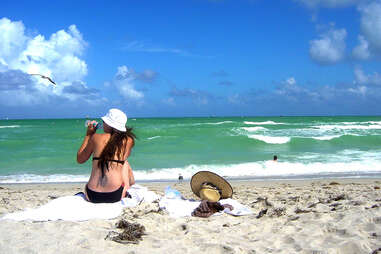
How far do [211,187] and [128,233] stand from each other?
2.12 metres

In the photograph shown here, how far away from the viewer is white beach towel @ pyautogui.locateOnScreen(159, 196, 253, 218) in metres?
4.76

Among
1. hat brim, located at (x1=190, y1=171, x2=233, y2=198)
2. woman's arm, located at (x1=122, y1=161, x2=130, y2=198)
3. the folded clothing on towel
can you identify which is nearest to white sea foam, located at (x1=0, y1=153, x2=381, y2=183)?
hat brim, located at (x1=190, y1=171, x2=233, y2=198)

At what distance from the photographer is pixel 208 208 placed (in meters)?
4.86

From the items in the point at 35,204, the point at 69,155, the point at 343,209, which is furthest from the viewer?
the point at 69,155

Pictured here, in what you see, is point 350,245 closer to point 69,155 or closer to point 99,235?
point 99,235

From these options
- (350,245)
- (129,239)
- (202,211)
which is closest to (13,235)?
(129,239)

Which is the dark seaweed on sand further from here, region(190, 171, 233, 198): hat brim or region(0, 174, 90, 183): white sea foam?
region(0, 174, 90, 183): white sea foam

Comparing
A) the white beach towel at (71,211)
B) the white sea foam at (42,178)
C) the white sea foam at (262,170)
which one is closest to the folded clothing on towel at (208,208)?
the white beach towel at (71,211)

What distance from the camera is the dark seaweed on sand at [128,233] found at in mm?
3560

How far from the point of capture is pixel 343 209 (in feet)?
14.6

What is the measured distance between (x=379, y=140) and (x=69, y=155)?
17696mm

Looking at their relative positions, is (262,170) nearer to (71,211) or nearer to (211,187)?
(211,187)

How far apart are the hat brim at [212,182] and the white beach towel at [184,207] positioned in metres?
0.27

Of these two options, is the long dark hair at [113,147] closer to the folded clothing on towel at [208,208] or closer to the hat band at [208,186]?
the folded clothing on towel at [208,208]
